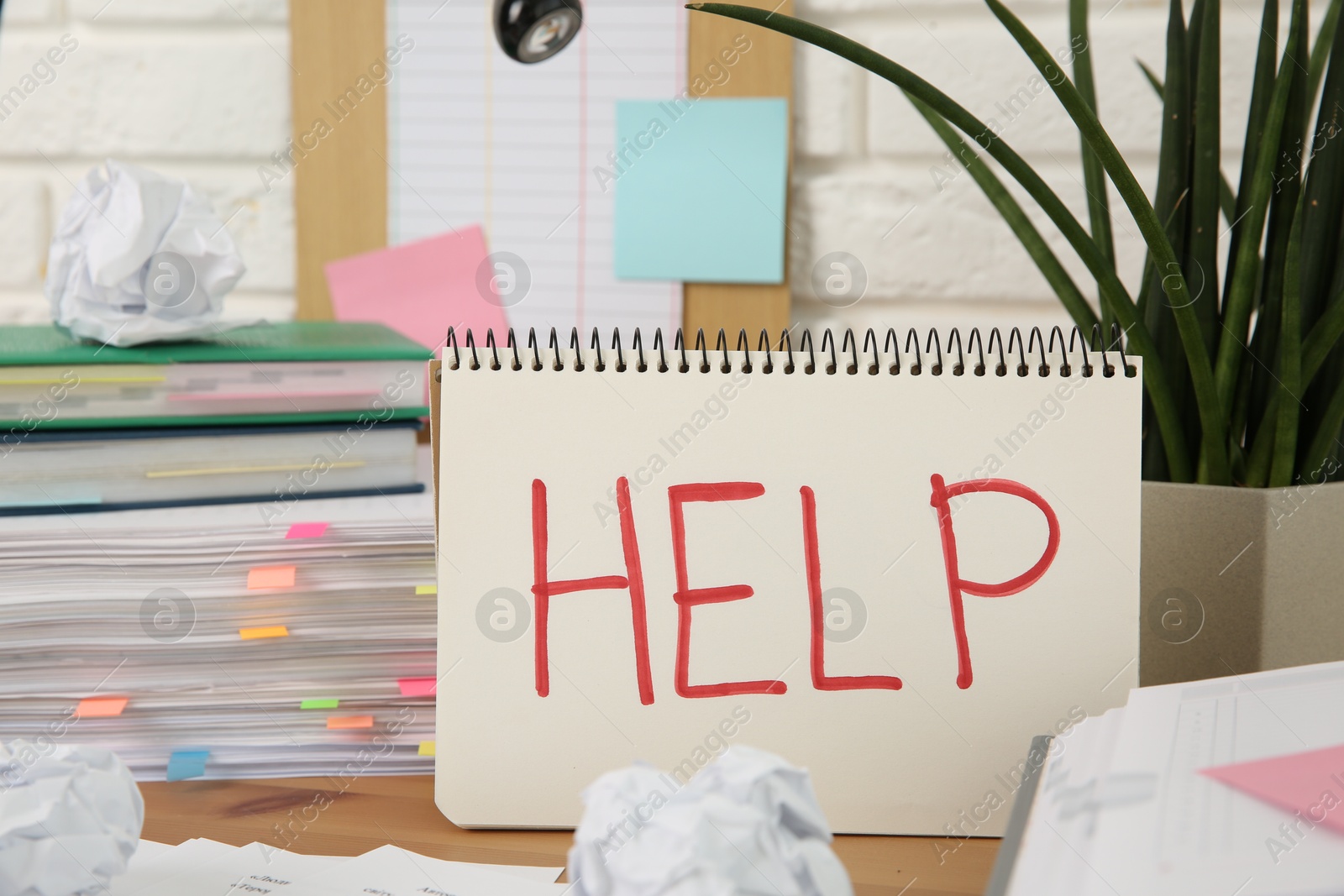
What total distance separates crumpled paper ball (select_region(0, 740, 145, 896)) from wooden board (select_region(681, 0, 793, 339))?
54 centimetres

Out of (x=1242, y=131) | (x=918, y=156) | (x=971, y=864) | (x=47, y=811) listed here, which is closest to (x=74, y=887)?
(x=47, y=811)

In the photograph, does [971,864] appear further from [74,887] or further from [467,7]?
[467,7]

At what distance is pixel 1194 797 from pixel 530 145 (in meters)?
0.65

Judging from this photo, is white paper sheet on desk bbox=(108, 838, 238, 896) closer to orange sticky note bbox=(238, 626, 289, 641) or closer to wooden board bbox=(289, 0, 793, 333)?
orange sticky note bbox=(238, 626, 289, 641)

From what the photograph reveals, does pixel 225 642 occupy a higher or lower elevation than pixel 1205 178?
lower

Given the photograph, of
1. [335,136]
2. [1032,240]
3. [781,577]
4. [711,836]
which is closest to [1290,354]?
[1032,240]

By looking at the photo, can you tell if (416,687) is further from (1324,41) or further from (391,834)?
(1324,41)

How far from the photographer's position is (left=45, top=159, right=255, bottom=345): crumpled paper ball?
22.2 inches

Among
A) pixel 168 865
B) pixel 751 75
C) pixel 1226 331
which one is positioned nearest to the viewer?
pixel 168 865

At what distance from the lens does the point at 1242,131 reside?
0.76 metres

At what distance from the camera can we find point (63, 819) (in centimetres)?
34

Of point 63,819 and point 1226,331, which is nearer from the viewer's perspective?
point 63,819

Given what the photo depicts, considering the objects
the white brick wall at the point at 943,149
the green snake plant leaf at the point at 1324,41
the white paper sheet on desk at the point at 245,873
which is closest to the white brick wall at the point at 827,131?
the white brick wall at the point at 943,149

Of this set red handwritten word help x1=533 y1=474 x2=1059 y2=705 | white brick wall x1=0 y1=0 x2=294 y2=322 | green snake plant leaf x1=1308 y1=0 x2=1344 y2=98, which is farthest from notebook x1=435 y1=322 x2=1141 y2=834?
white brick wall x1=0 y1=0 x2=294 y2=322
